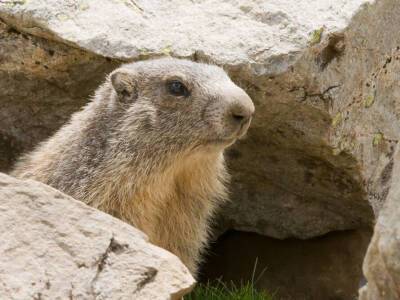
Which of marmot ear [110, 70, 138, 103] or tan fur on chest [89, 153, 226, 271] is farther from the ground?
marmot ear [110, 70, 138, 103]

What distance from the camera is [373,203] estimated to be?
21.8ft

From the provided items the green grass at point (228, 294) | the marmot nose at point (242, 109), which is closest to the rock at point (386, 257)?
the marmot nose at point (242, 109)

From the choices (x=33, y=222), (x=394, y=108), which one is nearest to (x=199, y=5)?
(x=394, y=108)

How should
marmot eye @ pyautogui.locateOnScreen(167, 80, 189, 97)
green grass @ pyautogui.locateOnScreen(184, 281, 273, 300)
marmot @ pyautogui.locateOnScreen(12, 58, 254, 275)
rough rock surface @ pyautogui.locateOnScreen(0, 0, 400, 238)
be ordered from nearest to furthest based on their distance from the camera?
1. marmot @ pyautogui.locateOnScreen(12, 58, 254, 275)
2. marmot eye @ pyautogui.locateOnScreen(167, 80, 189, 97)
3. rough rock surface @ pyautogui.locateOnScreen(0, 0, 400, 238)
4. green grass @ pyautogui.locateOnScreen(184, 281, 273, 300)

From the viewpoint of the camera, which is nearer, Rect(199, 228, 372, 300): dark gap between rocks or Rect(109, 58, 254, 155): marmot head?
Rect(109, 58, 254, 155): marmot head

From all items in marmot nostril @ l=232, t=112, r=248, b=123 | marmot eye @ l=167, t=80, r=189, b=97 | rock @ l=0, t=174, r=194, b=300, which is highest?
marmot nostril @ l=232, t=112, r=248, b=123

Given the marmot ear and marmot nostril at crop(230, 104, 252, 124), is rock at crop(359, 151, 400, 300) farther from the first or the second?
the marmot ear

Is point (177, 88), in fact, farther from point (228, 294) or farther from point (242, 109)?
point (228, 294)

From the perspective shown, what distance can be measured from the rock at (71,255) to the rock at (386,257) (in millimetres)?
858

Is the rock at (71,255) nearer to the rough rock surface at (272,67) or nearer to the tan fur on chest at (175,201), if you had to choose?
the tan fur on chest at (175,201)

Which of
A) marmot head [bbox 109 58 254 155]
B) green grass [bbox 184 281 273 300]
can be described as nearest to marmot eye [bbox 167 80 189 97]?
marmot head [bbox 109 58 254 155]

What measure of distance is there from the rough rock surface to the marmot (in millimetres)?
331

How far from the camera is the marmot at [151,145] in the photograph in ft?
18.5

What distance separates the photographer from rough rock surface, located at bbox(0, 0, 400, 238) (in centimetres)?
603
